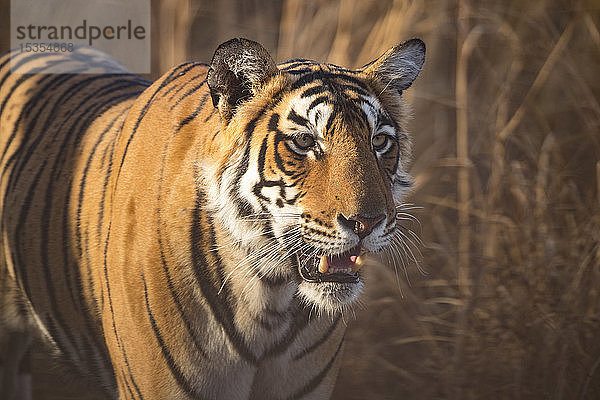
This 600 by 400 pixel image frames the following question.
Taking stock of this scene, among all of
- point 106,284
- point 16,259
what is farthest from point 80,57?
point 106,284

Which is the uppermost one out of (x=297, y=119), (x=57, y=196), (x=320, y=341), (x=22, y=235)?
(x=297, y=119)

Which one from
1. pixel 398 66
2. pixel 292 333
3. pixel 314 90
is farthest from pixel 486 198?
pixel 314 90

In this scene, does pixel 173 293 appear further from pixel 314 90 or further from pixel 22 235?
pixel 22 235

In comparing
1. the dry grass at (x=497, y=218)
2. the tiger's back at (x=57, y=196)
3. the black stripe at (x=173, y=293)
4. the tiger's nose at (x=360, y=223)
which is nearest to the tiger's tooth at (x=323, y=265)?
the tiger's nose at (x=360, y=223)

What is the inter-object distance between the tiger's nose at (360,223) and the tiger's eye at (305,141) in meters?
0.17

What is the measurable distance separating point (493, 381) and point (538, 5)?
1.61 m

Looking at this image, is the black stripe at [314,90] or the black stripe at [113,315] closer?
the black stripe at [314,90]

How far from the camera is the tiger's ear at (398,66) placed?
162 centimetres

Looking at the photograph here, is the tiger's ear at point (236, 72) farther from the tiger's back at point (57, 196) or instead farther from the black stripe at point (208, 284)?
the tiger's back at point (57, 196)

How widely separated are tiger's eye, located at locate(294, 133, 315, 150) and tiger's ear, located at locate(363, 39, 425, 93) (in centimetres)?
28

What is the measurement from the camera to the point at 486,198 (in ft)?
9.39

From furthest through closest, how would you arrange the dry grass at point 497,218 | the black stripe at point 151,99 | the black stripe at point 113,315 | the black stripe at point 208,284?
the dry grass at point 497,218, the black stripe at point 151,99, the black stripe at point 113,315, the black stripe at point 208,284

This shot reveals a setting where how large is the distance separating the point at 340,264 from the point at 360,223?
150 mm

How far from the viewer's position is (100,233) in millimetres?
1812
